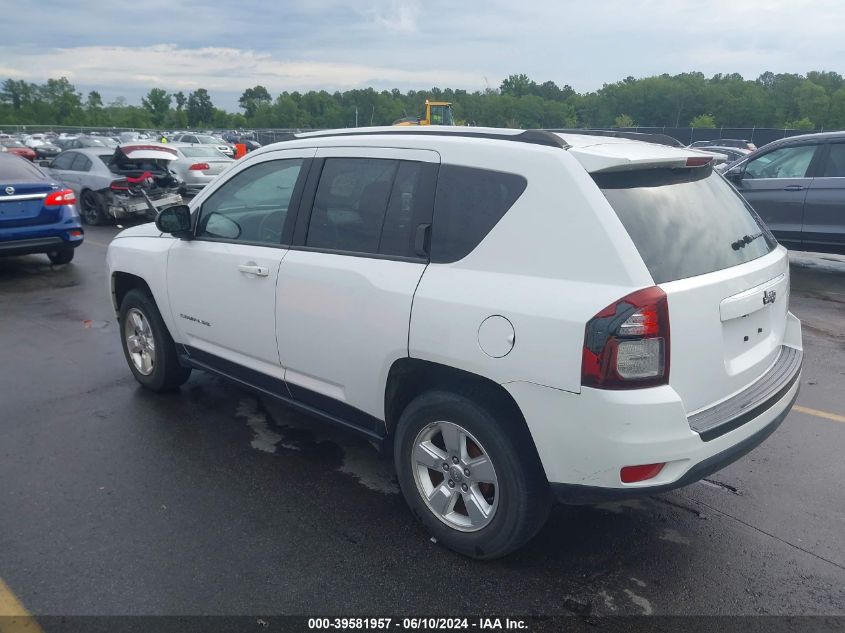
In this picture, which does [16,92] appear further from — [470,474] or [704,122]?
[470,474]

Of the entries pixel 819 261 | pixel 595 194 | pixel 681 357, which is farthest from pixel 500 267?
pixel 819 261

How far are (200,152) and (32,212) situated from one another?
9.52 meters

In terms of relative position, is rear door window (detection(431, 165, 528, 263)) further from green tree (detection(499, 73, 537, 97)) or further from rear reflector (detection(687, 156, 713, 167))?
green tree (detection(499, 73, 537, 97))

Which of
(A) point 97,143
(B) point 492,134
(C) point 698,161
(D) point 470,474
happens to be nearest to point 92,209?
(B) point 492,134

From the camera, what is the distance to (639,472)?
2648 mm

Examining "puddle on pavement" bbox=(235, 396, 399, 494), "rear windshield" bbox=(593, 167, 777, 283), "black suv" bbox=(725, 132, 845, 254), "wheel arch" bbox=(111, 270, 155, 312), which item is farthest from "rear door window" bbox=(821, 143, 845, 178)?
"wheel arch" bbox=(111, 270, 155, 312)

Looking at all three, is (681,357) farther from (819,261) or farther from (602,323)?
(819,261)

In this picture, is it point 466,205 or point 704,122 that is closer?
point 466,205

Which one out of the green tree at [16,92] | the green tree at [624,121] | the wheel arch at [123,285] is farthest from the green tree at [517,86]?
the wheel arch at [123,285]

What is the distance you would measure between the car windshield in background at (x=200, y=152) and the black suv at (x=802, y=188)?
42.1 ft

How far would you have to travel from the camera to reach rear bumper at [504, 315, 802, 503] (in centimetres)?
257

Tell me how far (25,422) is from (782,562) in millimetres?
4594

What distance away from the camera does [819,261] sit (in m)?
10.5

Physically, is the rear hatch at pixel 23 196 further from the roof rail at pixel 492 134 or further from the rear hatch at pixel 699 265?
the rear hatch at pixel 699 265
